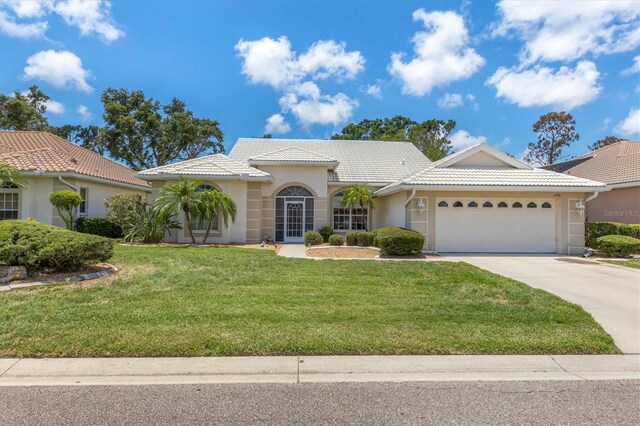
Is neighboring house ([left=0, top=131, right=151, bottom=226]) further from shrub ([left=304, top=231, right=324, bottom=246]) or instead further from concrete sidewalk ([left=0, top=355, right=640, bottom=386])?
concrete sidewalk ([left=0, top=355, right=640, bottom=386])

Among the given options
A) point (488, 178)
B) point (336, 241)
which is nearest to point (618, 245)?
point (488, 178)

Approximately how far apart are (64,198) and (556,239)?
21.8m

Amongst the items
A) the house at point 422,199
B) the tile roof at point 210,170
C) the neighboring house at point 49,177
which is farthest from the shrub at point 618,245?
the neighboring house at point 49,177

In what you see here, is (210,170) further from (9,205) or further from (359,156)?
(359,156)

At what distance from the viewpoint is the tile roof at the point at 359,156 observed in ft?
70.2

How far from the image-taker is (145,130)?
3766 cm

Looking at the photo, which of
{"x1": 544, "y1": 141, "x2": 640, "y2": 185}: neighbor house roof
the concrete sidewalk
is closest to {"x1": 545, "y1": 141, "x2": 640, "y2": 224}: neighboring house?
Result: {"x1": 544, "y1": 141, "x2": 640, "y2": 185}: neighbor house roof

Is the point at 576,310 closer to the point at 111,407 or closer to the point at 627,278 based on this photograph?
the point at 627,278

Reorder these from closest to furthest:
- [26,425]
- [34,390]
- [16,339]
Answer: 1. [26,425]
2. [34,390]
3. [16,339]

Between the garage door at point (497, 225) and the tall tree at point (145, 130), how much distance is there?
102ft

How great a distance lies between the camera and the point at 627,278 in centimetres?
1003

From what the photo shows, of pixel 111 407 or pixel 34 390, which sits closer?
pixel 111 407

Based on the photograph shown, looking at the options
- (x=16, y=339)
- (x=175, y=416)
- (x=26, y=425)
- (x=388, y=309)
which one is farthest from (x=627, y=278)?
(x=16, y=339)

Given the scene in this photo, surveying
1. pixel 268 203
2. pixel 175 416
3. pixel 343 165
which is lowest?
pixel 175 416
